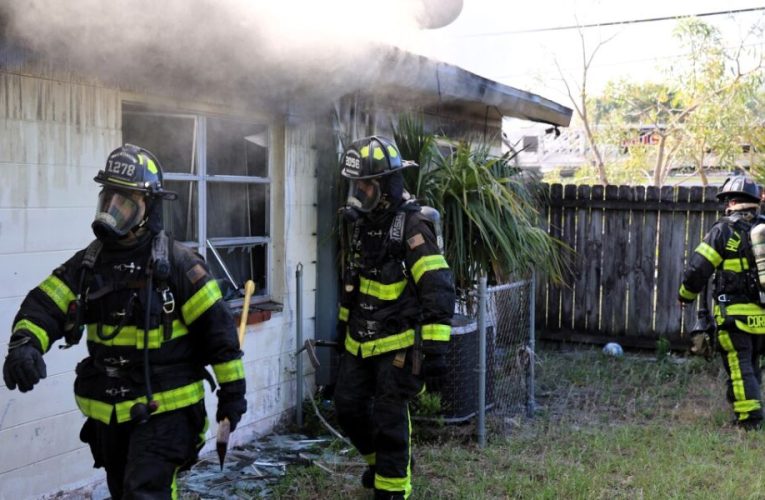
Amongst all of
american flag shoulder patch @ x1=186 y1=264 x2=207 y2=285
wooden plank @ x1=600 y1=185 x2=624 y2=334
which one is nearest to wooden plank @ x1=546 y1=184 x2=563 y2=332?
wooden plank @ x1=600 y1=185 x2=624 y2=334

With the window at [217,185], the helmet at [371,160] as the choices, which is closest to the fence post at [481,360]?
the helmet at [371,160]

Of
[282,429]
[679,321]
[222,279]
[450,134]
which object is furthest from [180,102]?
[679,321]

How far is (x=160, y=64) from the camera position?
4.51 meters

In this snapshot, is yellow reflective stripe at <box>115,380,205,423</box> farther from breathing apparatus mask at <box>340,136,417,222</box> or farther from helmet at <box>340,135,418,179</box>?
helmet at <box>340,135,418,179</box>

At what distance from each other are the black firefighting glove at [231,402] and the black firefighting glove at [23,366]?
70cm

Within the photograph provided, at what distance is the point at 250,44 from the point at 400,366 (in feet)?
7.32

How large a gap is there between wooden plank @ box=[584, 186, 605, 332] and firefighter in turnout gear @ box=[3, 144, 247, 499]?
6.76 m

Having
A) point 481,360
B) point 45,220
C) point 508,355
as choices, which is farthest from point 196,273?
point 508,355

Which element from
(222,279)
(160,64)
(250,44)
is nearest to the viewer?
(160,64)

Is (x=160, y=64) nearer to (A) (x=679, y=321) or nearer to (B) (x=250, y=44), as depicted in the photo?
(B) (x=250, y=44)

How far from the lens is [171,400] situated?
3.17m

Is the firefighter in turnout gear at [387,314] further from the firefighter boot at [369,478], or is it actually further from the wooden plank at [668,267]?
the wooden plank at [668,267]

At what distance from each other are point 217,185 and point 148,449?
265 cm

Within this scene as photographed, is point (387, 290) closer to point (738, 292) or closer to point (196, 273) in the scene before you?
point (196, 273)
